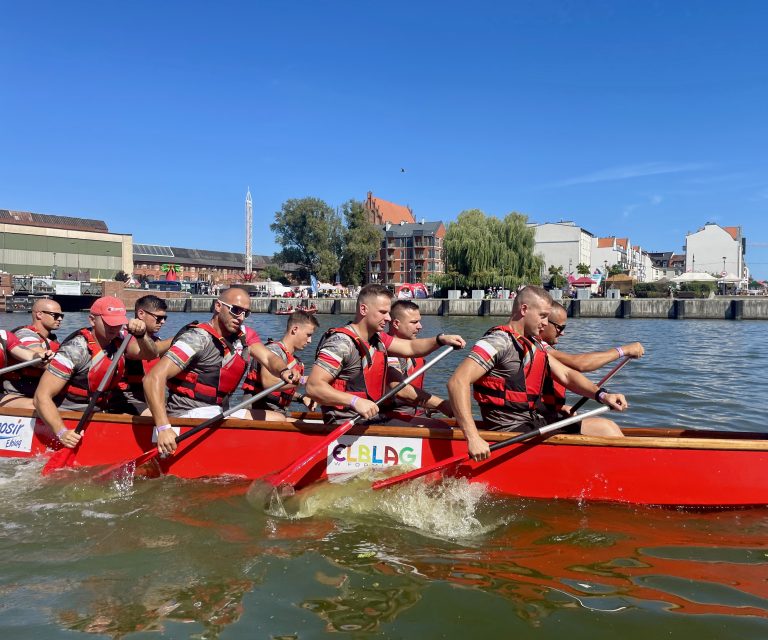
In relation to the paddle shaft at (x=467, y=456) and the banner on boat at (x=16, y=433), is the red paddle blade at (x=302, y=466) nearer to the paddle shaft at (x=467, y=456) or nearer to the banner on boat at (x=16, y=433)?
the paddle shaft at (x=467, y=456)

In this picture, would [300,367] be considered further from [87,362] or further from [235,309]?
[87,362]

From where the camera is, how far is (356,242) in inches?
3147

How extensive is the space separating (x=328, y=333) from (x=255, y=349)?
1033 millimetres

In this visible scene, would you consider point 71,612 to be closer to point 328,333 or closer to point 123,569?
point 123,569

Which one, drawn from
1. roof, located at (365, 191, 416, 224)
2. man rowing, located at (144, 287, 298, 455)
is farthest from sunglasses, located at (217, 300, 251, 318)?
roof, located at (365, 191, 416, 224)

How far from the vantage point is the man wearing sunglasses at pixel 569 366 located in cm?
587

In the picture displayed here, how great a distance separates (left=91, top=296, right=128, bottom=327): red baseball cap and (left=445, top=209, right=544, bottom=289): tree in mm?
48898

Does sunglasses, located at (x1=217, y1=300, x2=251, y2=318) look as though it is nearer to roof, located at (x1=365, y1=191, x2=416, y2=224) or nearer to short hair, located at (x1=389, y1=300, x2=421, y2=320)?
short hair, located at (x1=389, y1=300, x2=421, y2=320)

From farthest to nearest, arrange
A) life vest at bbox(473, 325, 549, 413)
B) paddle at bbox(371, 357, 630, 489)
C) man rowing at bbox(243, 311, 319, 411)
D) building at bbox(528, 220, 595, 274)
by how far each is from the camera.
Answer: building at bbox(528, 220, 595, 274) → man rowing at bbox(243, 311, 319, 411) → life vest at bbox(473, 325, 549, 413) → paddle at bbox(371, 357, 630, 489)

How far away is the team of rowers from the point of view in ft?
18.2

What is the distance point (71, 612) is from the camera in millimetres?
3951

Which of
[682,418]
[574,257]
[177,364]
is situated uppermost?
[574,257]

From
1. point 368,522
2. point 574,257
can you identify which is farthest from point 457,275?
point 368,522

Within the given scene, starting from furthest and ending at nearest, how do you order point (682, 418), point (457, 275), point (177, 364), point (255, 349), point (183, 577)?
1. point (457, 275)
2. point (682, 418)
3. point (255, 349)
4. point (177, 364)
5. point (183, 577)
